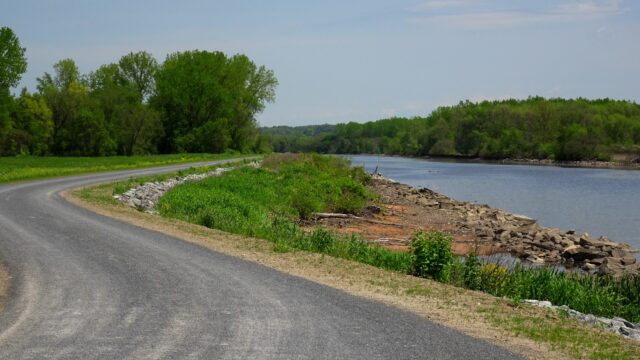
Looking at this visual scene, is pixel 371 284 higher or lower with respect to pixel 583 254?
higher

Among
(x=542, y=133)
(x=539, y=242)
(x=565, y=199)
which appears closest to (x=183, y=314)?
(x=539, y=242)

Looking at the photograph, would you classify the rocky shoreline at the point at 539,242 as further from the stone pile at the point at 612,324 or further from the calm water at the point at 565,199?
the stone pile at the point at 612,324

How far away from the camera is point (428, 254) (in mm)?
15508

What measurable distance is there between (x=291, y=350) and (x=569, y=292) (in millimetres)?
8914

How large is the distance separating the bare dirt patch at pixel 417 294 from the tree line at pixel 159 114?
6414 centimetres

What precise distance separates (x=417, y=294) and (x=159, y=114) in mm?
80233

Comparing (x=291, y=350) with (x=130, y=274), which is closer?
(x=291, y=350)

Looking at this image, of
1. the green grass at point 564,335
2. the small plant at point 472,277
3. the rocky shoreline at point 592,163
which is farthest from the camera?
the rocky shoreline at point 592,163

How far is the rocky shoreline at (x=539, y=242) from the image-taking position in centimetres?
2497

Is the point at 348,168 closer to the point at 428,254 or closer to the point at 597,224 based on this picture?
the point at 597,224

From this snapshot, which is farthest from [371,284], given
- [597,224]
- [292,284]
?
[597,224]

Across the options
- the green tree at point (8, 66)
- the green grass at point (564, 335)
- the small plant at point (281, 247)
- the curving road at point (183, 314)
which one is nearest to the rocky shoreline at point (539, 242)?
the small plant at point (281, 247)

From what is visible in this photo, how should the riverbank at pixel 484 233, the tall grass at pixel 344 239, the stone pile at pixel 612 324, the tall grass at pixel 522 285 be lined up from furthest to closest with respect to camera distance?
1. the riverbank at pixel 484 233
2. the tall grass at pixel 344 239
3. the tall grass at pixel 522 285
4. the stone pile at pixel 612 324

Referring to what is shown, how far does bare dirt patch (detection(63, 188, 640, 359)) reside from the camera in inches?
382
